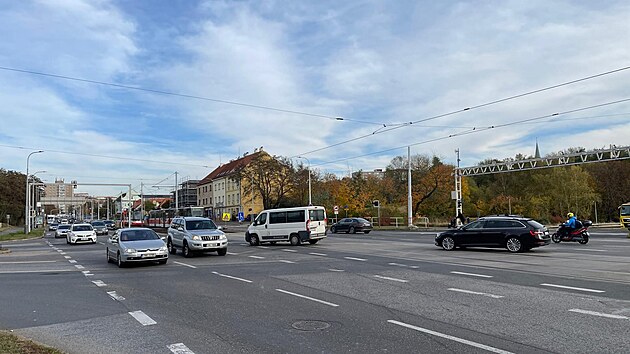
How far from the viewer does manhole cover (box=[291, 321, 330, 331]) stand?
7.93m

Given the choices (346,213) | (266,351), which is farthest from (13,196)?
(266,351)

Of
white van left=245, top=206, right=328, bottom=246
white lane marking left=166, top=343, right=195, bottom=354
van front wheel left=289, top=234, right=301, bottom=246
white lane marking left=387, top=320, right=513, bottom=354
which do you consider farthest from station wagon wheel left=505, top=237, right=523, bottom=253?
white lane marking left=166, top=343, right=195, bottom=354

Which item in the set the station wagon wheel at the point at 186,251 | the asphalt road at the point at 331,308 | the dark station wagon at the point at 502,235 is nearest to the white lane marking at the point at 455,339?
the asphalt road at the point at 331,308

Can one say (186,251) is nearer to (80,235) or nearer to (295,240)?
(295,240)

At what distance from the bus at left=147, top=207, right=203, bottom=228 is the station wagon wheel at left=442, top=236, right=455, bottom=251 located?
3705cm

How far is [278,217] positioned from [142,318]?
20826 millimetres

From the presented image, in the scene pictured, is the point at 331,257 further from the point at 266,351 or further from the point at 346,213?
the point at 346,213

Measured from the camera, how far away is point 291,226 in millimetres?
29422

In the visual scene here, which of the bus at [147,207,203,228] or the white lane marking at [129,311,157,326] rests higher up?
the bus at [147,207,203,228]

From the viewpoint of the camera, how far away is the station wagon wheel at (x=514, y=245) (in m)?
21.8

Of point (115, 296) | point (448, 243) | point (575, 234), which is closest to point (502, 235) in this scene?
point (448, 243)

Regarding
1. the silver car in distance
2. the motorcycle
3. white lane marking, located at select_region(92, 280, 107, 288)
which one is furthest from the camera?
the motorcycle

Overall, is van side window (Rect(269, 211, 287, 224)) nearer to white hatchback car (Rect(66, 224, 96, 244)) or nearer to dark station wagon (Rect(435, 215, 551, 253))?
dark station wagon (Rect(435, 215, 551, 253))

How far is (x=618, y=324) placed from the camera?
7.84 metres
